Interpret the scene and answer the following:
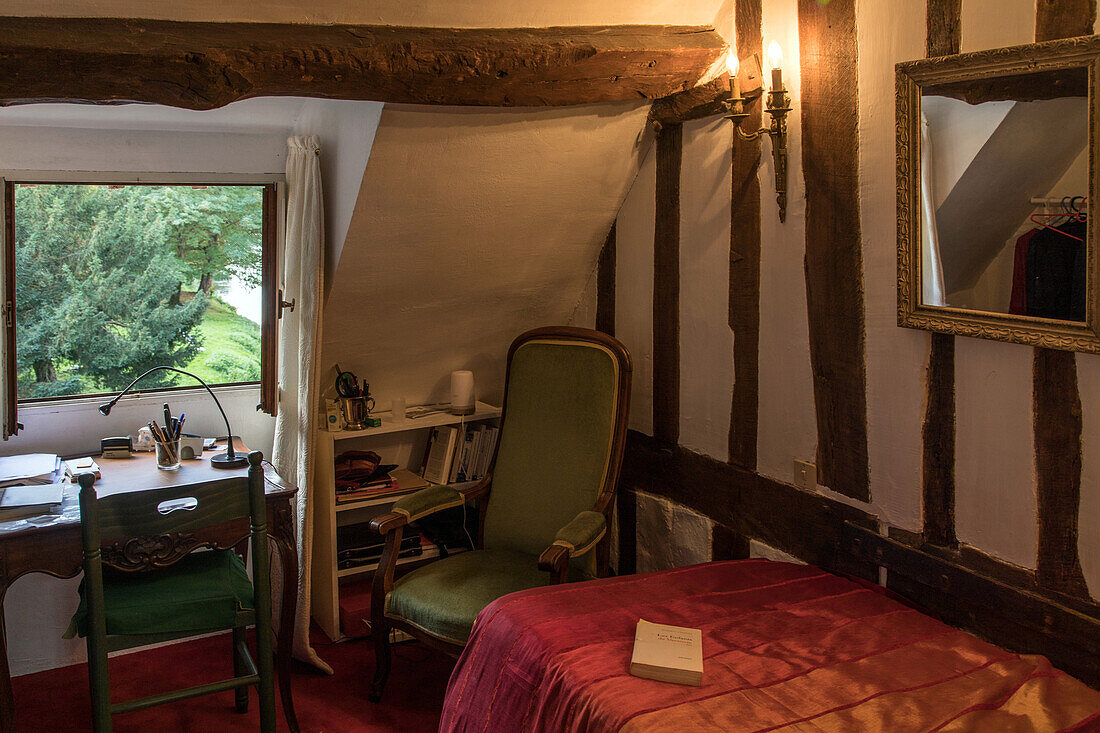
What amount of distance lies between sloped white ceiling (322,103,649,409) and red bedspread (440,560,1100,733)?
1321 mm

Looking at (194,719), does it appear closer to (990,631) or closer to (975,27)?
(990,631)

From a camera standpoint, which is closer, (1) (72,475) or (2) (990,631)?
(2) (990,631)

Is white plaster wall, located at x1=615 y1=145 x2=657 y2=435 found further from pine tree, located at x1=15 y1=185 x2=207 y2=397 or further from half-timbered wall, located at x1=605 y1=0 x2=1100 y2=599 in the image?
pine tree, located at x1=15 y1=185 x2=207 y2=397

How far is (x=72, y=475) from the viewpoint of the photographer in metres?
2.66

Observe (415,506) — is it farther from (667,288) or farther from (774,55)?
(774,55)

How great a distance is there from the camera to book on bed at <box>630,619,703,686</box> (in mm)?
1688

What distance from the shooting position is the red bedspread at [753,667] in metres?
1.58

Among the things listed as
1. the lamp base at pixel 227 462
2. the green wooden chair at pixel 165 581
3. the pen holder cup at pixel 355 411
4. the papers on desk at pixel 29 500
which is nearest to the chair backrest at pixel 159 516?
the green wooden chair at pixel 165 581

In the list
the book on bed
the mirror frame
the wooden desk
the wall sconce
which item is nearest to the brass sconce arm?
the wall sconce

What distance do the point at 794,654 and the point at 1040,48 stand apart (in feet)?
4.32

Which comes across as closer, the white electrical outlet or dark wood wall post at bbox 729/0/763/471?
the white electrical outlet

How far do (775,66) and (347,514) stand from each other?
7.89 ft

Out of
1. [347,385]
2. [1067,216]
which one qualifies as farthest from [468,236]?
[1067,216]

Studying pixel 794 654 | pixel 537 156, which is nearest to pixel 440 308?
pixel 537 156
